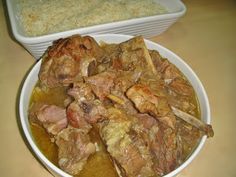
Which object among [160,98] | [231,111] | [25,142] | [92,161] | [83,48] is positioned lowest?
[231,111]

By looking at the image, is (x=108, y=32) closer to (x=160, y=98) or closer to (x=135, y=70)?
(x=135, y=70)

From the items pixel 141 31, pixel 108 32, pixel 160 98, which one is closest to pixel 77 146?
pixel 160 98

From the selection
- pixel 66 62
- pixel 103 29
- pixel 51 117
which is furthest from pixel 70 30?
pixel 51 117

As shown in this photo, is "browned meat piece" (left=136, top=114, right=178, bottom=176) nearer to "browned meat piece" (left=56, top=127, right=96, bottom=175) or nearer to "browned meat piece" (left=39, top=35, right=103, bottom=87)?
"browned meat piece" (left=56, top=127, right=96, bottom=175)

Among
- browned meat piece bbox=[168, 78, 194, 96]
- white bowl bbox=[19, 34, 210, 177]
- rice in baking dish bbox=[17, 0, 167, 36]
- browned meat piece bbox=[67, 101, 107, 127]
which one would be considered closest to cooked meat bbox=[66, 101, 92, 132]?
browned meat piece bbox=[67, 101, 107, 127]

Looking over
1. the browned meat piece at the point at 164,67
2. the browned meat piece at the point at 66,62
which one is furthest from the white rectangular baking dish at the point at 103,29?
the browned meat piece at the point at 164,67

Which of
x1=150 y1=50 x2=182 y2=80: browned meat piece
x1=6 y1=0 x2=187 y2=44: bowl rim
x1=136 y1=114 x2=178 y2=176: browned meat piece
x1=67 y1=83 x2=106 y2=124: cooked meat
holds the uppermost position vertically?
x1=6 y1=0 x2=187 y2=44: bowl rim
